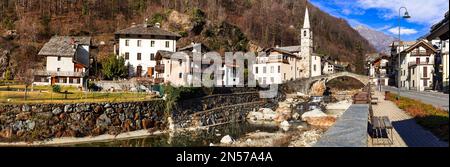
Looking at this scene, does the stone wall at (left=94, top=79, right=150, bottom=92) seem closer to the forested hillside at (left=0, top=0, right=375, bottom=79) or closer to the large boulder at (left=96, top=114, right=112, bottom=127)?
the large boulder at (left=96, top=114, right=112, bottom=127)

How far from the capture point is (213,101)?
36531 millimetres

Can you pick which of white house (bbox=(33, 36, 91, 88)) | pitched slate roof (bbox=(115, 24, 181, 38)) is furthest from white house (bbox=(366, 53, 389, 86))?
white house (bbox=(33, 36, 91, 88))

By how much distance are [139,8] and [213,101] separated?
44.0 m

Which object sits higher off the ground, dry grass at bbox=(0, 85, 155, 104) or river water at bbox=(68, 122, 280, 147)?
dry grass at bbox=(0, 85, 155, 104)

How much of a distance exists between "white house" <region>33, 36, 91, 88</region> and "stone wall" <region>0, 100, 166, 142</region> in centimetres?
1279

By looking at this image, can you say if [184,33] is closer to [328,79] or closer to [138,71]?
[138,71]

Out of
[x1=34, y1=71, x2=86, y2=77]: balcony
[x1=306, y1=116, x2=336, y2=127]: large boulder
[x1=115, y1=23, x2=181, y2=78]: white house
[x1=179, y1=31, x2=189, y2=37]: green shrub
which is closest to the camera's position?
[x1=306, y1=116, x2=336, y2=127]: large boulder

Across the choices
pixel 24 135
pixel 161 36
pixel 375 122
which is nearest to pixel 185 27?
pixel 161 36

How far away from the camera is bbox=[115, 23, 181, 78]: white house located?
47375 mm

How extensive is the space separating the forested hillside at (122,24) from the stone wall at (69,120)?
27.8 m

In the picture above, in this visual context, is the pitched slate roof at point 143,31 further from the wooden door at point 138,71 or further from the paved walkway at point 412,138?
the paved walkway at point 412,138

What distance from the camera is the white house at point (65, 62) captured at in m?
38.7

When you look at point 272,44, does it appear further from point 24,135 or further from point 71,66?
point 24,135

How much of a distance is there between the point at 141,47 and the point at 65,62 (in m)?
9.13
